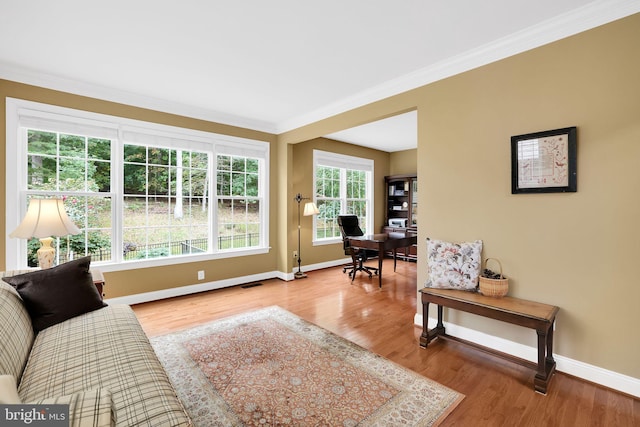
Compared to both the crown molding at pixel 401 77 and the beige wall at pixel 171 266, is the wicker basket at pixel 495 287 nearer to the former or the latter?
the crown molding at pixel 401 77

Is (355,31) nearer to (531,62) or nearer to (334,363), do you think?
(531,62)

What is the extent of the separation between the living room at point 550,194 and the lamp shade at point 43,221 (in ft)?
3.30

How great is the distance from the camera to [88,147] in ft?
11.5

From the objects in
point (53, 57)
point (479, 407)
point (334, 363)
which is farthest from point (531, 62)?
point (53, 57)

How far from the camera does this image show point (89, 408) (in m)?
1.04

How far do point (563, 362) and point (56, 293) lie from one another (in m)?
3.75

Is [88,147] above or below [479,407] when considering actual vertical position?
above

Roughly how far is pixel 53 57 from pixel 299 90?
2.42 metres

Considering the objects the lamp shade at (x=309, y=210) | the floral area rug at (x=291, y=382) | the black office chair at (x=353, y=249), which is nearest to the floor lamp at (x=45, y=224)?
the floral area rug at (x=291, y=382)

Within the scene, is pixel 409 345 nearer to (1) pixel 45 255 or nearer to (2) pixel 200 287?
(2) pixel 200 287

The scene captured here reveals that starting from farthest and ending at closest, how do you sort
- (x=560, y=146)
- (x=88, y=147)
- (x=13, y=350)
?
1. (x=88, y=147)
2. (x=560, y=146)
3. (x=13, y=350)

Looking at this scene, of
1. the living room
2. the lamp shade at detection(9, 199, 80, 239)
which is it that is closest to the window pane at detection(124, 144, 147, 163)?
the living room

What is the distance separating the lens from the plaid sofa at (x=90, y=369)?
1.11 metres

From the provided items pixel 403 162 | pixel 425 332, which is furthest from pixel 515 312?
pixel 403 162
